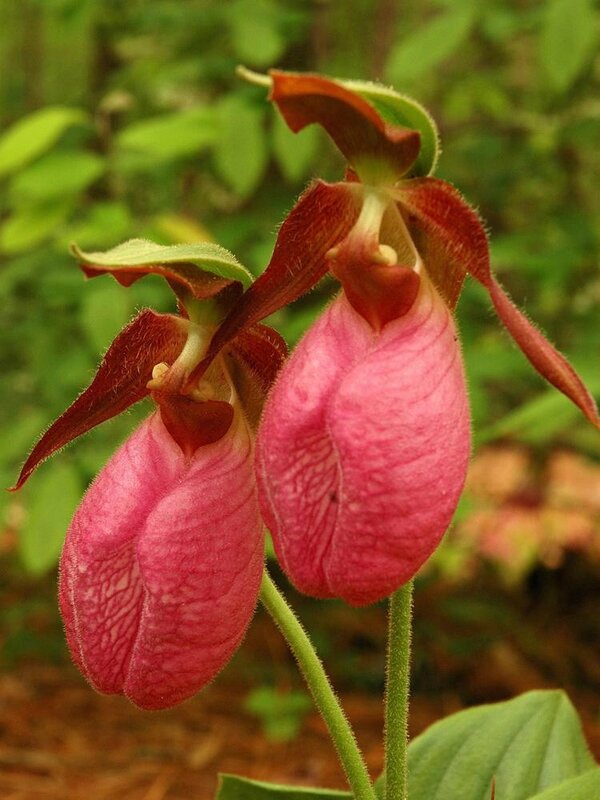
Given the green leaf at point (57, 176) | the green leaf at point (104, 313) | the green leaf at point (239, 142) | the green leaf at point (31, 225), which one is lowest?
the green leaf at point (104, 313)

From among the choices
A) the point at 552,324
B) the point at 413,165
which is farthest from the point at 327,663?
the point at 413,165

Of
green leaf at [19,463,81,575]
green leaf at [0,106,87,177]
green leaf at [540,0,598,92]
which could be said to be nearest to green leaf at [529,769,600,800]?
green leaf at [19,463,81,575]

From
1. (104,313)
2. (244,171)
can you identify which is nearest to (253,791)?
(104,313)

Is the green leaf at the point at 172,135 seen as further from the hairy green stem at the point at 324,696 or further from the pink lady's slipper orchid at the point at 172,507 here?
the hairy green stem at the point at 324,696

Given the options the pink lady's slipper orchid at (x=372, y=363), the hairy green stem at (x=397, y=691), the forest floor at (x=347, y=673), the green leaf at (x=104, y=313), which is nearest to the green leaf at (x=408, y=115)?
the pink lady's slipper orchid at (x=372, y=363)

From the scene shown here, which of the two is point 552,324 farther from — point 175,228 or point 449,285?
point 449,285

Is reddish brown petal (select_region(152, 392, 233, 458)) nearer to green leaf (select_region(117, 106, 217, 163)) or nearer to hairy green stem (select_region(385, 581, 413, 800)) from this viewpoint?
hairy green stem (select_region(385, 581, 413, 800))

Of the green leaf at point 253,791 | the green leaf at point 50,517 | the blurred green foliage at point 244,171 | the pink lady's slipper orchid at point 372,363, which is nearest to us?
the pink lady's slipper orchid at point 372,363
